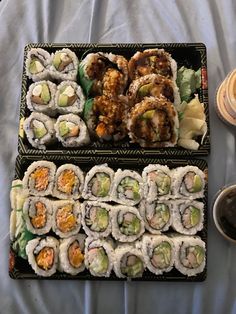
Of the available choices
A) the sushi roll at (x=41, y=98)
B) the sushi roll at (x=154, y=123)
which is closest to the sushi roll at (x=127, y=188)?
→ the sushi roll at (x=154, y=123)

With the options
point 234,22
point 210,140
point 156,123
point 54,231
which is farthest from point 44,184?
point 234,22

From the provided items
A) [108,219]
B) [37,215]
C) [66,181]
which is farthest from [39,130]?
[108,219]

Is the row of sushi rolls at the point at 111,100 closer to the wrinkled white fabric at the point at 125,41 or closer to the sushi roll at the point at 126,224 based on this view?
the wrinkled white fabric at the point at 125,41

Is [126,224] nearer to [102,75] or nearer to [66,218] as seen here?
[66,218]

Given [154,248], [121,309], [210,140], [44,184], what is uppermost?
[210,140]

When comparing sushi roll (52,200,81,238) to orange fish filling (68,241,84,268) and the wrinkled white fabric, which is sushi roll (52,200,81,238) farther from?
the wrinkled white fabric

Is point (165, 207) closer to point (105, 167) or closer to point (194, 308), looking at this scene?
point (105, 167)

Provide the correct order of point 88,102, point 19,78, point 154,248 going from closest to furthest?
point 154,248 < point 88,102 < point 19,78
